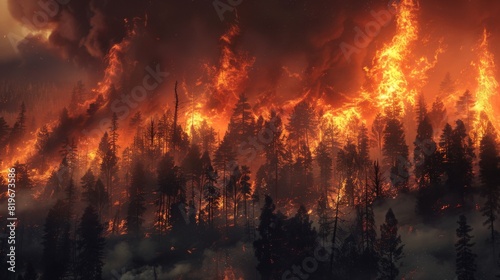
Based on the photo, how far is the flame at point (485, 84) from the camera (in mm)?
116375

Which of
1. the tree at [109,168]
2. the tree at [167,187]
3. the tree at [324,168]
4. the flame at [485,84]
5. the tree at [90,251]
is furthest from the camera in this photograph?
the flame at [485,84]

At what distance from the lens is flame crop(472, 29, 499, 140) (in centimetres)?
11638

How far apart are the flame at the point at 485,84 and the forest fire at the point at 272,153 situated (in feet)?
1.54

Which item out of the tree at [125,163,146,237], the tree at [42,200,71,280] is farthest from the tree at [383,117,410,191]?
the tree at [42,200,71,280]

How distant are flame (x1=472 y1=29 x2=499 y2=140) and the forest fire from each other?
18.5 inches

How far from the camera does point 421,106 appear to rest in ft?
337

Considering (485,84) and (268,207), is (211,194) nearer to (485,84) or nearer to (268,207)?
(268,207)

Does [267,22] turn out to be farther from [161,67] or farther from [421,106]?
[421,106]

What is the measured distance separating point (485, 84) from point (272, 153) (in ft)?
241

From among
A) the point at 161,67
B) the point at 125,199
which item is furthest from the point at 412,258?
the point at 161,67

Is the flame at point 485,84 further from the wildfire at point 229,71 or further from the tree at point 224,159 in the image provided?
the wildfire at point 229,71

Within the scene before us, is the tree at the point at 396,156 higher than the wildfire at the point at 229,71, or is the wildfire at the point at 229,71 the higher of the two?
the wildfire at the point at 229,71

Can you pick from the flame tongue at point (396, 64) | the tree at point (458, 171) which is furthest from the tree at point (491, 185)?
the flame tongue at point (396, 64)

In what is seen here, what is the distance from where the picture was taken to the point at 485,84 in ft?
418
